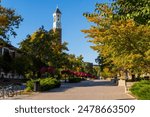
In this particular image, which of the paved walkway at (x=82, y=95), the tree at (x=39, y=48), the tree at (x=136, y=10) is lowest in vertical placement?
the paved walkway at (x=82, y=95)

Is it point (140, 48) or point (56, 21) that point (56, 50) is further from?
point (56, 21)

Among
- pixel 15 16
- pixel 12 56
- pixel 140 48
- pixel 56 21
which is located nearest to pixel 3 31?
pixel 15 16

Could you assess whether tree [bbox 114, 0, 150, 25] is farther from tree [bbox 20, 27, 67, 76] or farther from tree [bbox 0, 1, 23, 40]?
tree [bbox 20, 27, 67, 76]

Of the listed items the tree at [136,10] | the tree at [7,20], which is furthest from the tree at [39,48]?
the tree at [136,10]

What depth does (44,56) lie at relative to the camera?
68.5 m

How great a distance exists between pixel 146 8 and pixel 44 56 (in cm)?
5700

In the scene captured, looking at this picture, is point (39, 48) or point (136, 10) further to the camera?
point (39, 48)

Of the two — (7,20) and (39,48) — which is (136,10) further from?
(39,48)

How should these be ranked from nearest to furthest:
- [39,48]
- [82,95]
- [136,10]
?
[136,10] < [82,95] < [39,48]

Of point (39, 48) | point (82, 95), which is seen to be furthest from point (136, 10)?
point (39, 48)

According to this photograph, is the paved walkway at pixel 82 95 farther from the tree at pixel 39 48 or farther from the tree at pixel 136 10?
the tree at pixel 39 48

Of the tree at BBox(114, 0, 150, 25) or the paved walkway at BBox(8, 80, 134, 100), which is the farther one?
the paved walkway at BBox(8, 80, 134, 100)


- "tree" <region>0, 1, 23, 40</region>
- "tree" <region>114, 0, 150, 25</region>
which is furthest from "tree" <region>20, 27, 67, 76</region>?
"tree" <region>114, 0, 150, 25</region>

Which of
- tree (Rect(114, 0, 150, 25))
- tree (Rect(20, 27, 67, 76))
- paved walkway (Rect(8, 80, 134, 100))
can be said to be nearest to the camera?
tree (Rect(114, 0, 150, 25))
